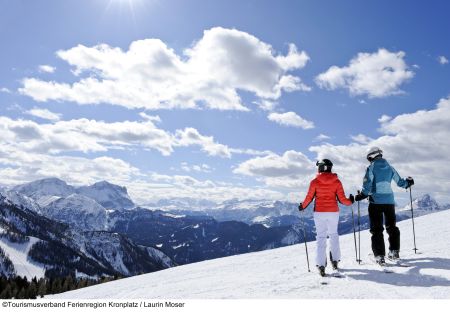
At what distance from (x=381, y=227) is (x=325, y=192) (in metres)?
2.00

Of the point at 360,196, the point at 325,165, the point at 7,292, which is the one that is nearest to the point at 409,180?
the point at 360,196

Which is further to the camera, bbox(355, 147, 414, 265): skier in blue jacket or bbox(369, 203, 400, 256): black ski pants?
bbox(355, 147, 414, 265): skier in blue jacket

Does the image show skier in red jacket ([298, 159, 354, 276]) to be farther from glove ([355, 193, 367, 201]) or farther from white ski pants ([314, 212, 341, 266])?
glove ([355, 193, 367, 201])

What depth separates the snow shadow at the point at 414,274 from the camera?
362 inches

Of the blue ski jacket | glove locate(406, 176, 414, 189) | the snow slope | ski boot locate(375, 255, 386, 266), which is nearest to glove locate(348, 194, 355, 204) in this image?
the blue ski jacket

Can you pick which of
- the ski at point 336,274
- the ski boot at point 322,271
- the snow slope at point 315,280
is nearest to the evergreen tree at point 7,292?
the snow slope at point 315,280

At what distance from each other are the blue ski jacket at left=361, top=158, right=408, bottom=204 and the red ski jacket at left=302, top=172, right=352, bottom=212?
1067mm

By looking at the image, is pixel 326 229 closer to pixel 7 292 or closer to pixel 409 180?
pixel 409 180

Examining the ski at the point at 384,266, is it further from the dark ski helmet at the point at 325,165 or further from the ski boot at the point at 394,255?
the dark ski helmet at the point at 325,165

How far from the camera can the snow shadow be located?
920cm
